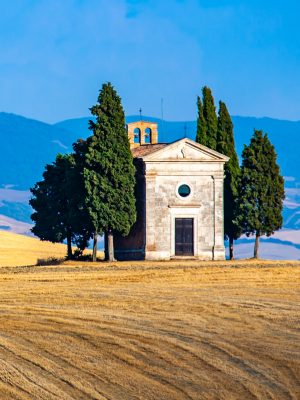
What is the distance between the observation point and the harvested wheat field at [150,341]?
2833 cm

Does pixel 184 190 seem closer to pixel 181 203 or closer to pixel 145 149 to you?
pixel 181 203

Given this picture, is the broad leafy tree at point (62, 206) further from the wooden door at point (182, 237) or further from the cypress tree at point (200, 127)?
the cypress tree at point (200, 127)

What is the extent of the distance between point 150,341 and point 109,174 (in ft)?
136

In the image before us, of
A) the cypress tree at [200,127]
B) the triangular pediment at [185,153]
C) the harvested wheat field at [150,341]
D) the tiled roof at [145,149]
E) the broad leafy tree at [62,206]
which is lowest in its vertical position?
the harvested wheat field at [150,341]

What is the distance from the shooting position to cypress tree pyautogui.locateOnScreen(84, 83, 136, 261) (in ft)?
243

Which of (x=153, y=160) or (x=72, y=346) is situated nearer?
(x=72, y=346)

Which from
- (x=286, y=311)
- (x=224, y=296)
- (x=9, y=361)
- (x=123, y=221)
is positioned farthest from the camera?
(x=123, y=221)

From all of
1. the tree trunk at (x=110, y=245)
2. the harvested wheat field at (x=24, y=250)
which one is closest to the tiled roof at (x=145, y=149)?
the tree trunk at (x=110, y=245)

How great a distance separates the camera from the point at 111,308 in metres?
41.0

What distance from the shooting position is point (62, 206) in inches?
3167

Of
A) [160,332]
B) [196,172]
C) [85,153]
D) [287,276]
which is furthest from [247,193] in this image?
[160,332]

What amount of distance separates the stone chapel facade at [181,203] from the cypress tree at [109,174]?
5.40ft

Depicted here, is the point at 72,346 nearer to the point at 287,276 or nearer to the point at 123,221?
the point at 287,276

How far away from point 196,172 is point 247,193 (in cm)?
345
